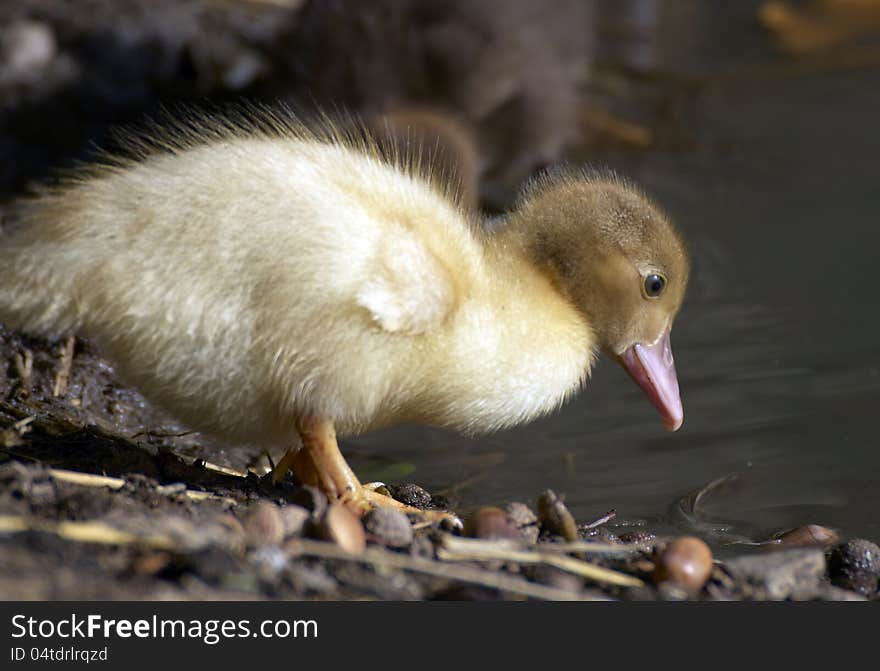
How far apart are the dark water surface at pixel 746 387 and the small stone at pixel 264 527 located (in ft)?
3.27

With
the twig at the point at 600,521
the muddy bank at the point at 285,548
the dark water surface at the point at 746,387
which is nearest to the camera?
the muddy bank at the point at 285,548

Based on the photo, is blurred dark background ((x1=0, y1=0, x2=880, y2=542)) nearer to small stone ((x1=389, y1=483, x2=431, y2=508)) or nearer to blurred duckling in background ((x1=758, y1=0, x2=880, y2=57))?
blurred duckling in background ((x1=758, y1=0, x2=880, y2=57))

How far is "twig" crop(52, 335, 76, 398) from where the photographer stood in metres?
3.17

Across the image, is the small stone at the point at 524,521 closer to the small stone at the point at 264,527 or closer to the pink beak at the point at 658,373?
the small stone at the point at 264,527

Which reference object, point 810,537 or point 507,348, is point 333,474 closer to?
point 507,348

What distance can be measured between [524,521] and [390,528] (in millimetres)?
328

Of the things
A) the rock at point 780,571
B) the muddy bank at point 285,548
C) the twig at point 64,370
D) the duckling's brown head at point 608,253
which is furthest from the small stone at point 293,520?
the twig at point 64,370

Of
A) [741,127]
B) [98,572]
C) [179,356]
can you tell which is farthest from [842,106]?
[98,572]

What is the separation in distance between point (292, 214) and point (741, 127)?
4.53 metres

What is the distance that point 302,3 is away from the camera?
577cm

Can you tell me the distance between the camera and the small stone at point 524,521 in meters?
2.38

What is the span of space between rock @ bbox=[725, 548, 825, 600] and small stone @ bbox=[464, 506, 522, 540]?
1.29 ft

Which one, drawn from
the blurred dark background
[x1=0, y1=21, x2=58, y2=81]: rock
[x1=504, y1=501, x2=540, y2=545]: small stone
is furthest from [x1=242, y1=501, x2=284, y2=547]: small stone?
[x1=0, y1=21, x2=58, y2=81]: rock

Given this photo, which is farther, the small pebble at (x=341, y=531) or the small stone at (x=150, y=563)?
the small pebble at (x=341, y=531)
